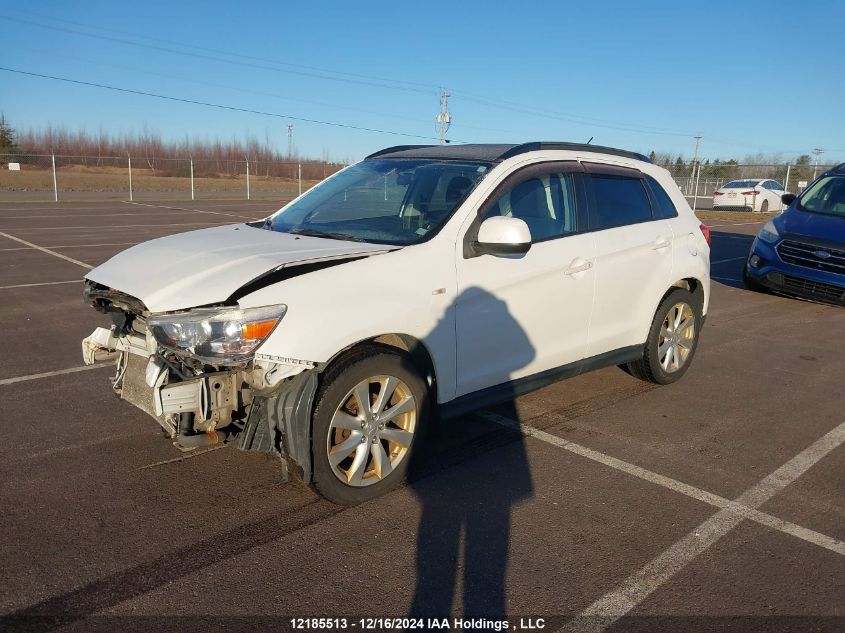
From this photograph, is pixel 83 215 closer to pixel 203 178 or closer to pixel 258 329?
pixel 258 329

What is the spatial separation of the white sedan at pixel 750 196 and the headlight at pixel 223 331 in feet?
102

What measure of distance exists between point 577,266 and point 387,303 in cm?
166

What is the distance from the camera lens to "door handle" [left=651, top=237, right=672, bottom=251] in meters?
5.52

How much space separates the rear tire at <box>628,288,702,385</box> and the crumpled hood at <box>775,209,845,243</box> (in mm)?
4285

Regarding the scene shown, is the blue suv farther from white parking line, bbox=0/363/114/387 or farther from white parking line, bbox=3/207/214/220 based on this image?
white parking line, bbox=3/207/214/220

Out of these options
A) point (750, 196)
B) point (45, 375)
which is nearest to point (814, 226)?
point (45, 375)

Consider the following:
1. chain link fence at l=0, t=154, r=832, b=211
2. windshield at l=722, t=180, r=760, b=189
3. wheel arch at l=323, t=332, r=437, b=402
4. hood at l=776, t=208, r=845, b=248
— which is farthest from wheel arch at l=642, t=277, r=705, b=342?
chain link fence at l=0, t=154, r=832, b=211

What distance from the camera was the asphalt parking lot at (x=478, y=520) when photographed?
295cm

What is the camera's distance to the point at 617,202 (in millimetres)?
5352

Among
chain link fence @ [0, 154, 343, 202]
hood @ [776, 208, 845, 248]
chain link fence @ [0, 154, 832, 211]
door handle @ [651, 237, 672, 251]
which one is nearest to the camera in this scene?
door handle @ [651, 237, 672, 251]

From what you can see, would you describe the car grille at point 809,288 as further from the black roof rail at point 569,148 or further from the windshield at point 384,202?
the windshield at point 384,202

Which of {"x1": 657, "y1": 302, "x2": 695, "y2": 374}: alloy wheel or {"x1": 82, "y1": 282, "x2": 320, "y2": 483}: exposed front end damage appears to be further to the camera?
{"x1": 657, "y1": 302, "x2": 695, "y2": 374}: alloy wheel

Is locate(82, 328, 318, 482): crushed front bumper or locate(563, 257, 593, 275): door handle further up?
locate(563, 257, 593, 275): door handle

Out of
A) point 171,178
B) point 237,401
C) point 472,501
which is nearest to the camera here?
A: point 237,401
